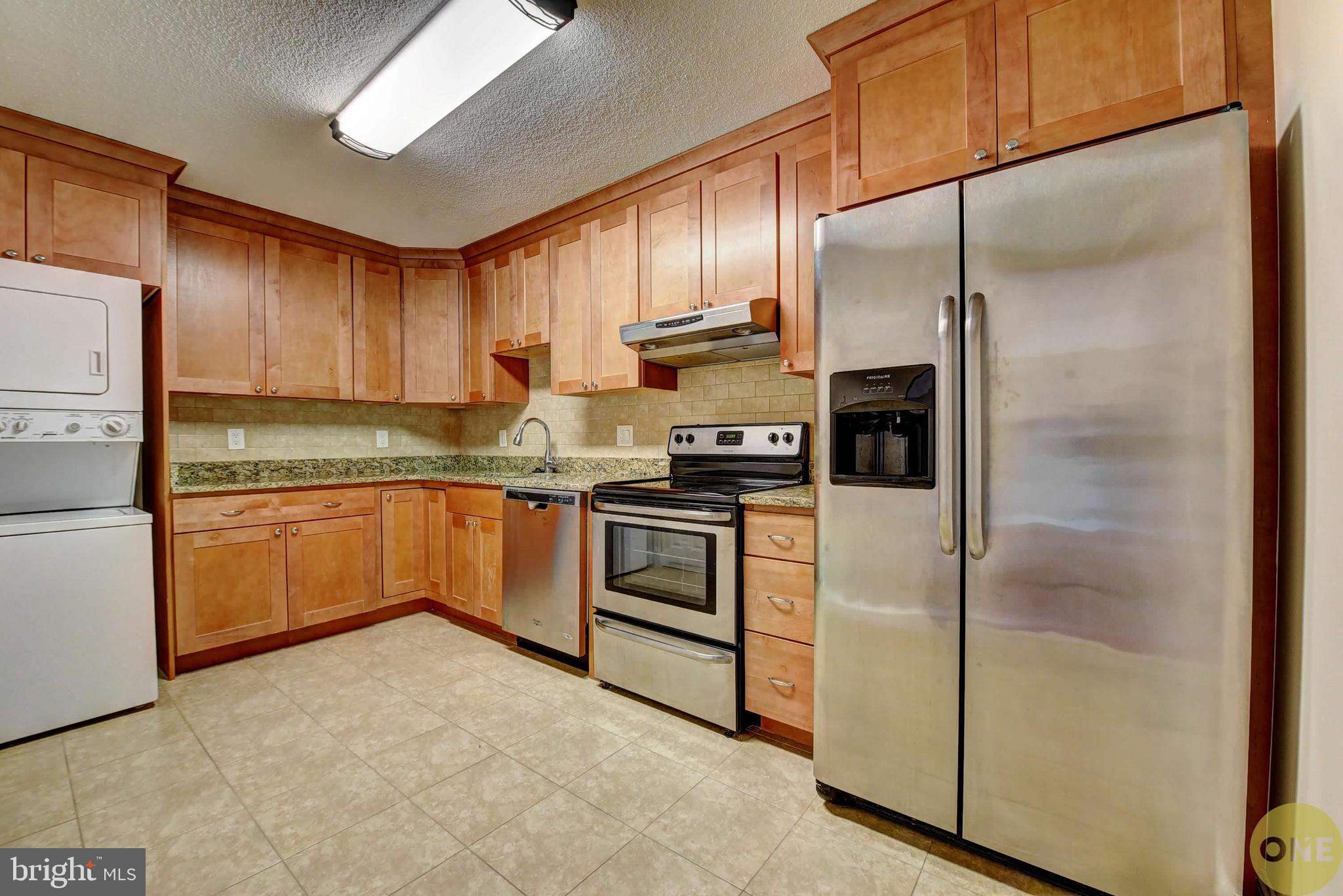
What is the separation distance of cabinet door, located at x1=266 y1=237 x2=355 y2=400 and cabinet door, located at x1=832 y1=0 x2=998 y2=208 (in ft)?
10.1

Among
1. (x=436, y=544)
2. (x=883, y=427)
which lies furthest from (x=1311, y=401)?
(x=436, y=544)

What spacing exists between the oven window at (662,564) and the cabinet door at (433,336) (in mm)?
1967

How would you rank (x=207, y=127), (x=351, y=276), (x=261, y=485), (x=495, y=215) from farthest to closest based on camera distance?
(x=351, y=276) < (x=495, y=215) < (x=261, y=485) < (x=207, y=127)

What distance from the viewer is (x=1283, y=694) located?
127 centimetres

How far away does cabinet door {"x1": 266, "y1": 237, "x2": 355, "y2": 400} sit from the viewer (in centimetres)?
325

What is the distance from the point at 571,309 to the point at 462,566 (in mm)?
1638

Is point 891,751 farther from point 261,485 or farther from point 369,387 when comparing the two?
point 369,387

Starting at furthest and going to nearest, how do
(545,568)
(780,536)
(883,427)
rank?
(545,568)
(780,536)
(883,427)

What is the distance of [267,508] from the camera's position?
9.76 ft

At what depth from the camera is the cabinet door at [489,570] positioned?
3.12 meters

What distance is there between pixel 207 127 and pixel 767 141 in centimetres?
230

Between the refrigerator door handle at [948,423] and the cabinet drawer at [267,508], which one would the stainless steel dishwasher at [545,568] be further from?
the refrigerator door handle at [948,423]

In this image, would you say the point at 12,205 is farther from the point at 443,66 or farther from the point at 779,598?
the point at 779,598

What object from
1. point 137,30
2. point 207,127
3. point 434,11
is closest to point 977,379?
point 434,11
